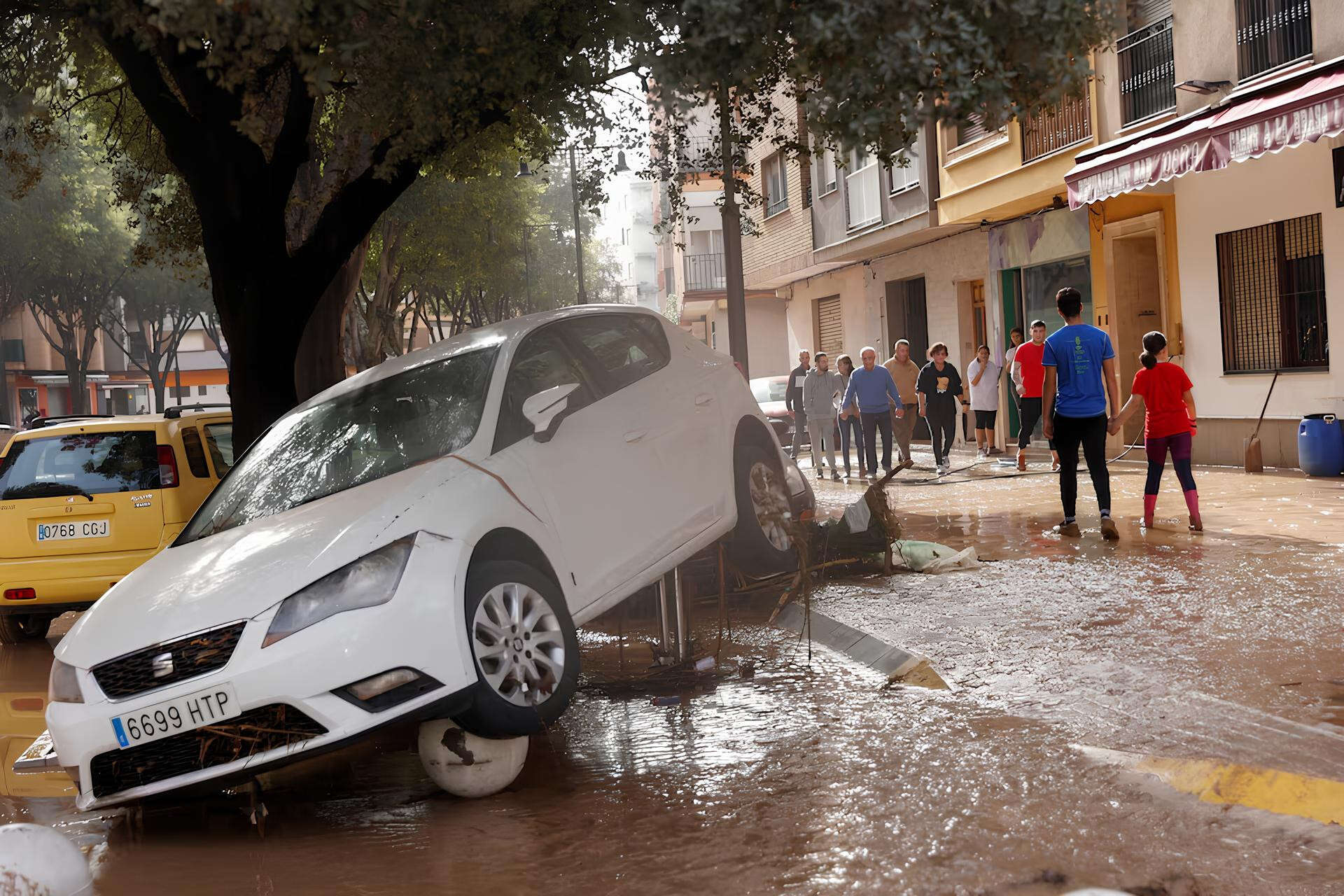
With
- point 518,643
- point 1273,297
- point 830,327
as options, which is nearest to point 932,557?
point 518,643

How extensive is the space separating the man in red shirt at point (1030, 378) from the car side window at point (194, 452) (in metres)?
10.2

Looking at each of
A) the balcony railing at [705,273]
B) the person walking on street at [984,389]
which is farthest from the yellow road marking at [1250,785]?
the balcony railing at [705,273]

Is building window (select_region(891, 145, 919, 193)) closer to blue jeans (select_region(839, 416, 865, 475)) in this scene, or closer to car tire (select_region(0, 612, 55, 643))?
blue jeans (select_region(839, 416, 865, 475))

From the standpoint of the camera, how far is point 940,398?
20.1 metres

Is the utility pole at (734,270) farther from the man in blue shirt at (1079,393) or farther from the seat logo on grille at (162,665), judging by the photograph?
the seat logo on grille at (162,665)

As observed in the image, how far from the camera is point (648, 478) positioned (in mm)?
6590

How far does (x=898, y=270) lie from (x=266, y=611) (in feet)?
83.2

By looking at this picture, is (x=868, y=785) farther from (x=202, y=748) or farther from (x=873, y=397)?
(x=873, y=397)

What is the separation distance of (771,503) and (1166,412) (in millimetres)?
4169

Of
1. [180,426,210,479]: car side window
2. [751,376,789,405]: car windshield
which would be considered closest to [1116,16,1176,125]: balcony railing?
[751,376,789,405]: car windshield

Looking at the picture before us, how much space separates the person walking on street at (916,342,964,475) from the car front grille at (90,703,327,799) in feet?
51.4

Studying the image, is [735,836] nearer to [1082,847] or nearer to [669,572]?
[1082,847]

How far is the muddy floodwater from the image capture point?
13.3ft

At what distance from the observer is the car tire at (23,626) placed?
10.8m
